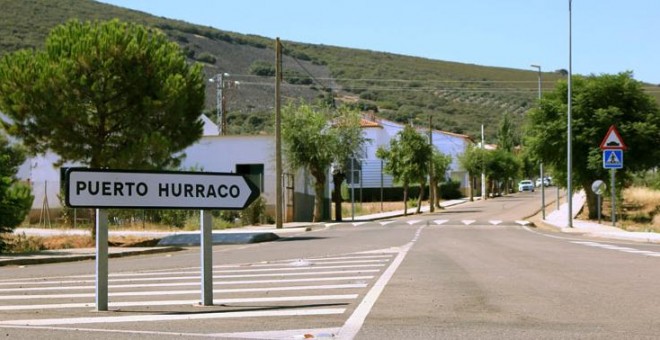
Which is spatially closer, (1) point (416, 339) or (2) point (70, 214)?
(1) point (416, 339)

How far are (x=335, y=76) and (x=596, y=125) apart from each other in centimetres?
9356

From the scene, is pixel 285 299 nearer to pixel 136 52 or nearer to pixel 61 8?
pixel 136 52

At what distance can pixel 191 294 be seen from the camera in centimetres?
1159

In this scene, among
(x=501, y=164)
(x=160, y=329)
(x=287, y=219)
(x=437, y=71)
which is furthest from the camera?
(x=437, y=71)

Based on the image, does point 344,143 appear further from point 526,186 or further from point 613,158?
point 526,186

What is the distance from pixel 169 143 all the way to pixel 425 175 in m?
37.2

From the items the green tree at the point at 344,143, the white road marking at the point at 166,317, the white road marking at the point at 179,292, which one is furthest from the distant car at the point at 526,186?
the white road marking at the point at 166,317

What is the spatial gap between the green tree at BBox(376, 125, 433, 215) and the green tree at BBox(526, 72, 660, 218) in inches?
730

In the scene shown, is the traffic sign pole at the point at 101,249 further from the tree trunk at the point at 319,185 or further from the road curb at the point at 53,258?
the tree trunk at the point at 319,185

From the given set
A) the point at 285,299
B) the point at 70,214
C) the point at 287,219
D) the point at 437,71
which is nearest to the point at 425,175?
the point at 287,219

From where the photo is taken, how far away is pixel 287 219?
45.6 m

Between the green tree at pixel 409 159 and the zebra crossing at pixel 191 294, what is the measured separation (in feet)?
144

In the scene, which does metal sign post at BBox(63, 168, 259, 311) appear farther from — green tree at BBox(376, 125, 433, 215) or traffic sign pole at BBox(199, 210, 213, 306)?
green tree at BBox(376, 125, 433, 215)

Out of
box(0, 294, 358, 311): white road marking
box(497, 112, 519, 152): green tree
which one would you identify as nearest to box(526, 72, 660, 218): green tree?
box(0, 294, 358, 311): white road marking
